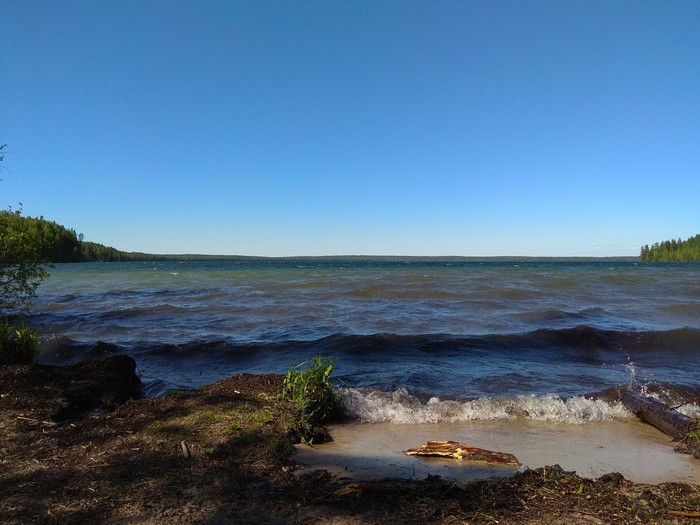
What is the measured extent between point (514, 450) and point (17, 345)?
7191mm

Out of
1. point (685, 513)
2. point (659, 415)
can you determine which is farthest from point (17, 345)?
point (659, 415)

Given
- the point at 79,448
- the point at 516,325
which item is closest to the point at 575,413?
the point at 79,448

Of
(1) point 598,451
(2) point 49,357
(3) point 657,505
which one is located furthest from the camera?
(2) point 49,357

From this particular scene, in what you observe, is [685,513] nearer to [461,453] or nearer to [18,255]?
[461,453]

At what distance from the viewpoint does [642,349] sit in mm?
10703

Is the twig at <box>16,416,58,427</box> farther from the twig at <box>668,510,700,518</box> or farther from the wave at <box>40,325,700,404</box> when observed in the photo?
the twig at <box>668,510,700,518</box>

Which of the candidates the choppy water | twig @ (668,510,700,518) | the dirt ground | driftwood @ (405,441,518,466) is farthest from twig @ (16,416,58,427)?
twig @ (668,510,700,518)

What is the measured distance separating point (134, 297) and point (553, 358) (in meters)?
19.8

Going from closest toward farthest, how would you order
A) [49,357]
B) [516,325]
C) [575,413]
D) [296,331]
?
[575,413] → [49,357] → [296,331] → [516,325]

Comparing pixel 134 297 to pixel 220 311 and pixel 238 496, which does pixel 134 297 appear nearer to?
pixel 220 311

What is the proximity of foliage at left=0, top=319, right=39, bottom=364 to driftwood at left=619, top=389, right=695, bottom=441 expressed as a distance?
870 cm

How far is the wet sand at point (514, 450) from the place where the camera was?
3889 millimetres

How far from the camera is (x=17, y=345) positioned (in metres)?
6.73

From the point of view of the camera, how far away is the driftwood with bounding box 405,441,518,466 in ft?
13.4
